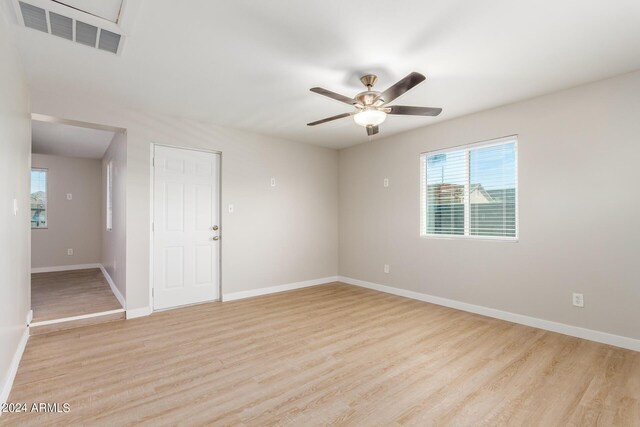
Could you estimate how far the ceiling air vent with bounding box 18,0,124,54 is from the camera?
199 cm

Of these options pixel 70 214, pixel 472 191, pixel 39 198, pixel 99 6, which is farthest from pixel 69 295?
pixel 472 191

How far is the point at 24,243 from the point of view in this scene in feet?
9.39

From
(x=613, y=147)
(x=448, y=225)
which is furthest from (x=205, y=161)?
(x=613, y=147)

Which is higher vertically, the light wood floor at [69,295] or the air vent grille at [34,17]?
the air vent grille at [34,17]

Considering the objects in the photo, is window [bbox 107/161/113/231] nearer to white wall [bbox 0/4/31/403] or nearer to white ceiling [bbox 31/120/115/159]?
white ceiling [bbox 31/120/115/159]

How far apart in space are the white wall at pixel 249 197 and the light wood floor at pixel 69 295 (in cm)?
67

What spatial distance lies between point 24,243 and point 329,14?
10.7 feet

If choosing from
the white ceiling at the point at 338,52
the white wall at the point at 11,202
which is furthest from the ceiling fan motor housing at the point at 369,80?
the white wall at the point at 11,202

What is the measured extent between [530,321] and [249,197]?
3896 mm

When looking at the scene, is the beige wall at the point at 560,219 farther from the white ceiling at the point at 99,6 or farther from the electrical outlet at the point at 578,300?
the white ceiling at the point at 99,6

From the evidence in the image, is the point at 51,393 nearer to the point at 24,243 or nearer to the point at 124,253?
the point at 24,243

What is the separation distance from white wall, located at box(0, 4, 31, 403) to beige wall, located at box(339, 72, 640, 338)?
4260mm

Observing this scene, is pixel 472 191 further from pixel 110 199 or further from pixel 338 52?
pixel 110 199

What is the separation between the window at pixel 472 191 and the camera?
12.1 feet
